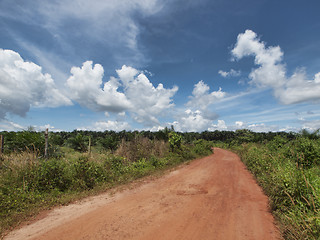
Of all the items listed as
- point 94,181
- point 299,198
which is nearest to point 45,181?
point 94,181

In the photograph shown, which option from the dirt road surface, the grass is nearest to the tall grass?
the dirt road surface

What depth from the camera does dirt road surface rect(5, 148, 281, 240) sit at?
3.40 m

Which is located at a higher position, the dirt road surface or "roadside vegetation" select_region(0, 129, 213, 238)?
"roadside vegetation" select_region(0, 129, 213, 238)

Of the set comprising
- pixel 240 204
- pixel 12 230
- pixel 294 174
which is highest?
pixel 294 174

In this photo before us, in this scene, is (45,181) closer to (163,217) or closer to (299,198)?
(163,217)

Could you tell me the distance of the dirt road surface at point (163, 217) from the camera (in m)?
3.40

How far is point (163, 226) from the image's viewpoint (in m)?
3.67

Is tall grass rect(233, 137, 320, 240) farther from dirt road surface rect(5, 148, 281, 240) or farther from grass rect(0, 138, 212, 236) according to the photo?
grass rect(0, 138, 212, 236)

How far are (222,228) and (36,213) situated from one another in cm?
469

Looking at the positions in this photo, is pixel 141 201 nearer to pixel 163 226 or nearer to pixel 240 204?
pixel 163 226

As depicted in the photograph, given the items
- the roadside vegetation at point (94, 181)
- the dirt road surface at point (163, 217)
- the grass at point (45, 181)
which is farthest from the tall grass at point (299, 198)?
the grass at point (45, 181)

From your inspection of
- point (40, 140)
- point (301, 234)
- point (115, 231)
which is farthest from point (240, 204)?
point (40, 140)

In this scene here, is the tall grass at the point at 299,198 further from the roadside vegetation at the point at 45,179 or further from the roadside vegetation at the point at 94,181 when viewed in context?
the roadside vegetation at the point at 45,179

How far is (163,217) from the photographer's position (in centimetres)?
407
